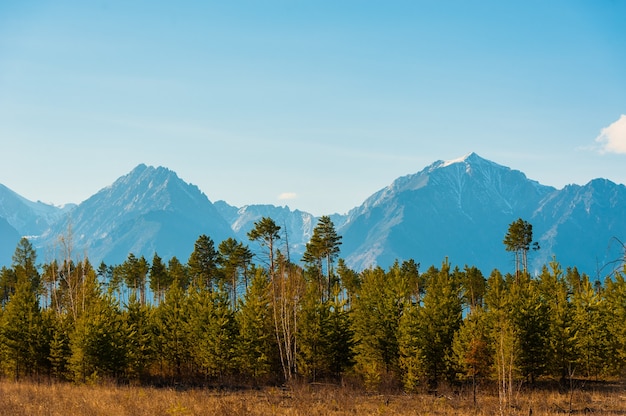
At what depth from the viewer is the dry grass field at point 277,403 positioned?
2800 centimetres

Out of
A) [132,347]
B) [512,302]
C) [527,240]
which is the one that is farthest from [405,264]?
[132,347]

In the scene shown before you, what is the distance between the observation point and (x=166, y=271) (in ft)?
349

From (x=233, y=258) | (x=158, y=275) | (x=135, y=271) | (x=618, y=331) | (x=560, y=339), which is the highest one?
(x=233, y=258)

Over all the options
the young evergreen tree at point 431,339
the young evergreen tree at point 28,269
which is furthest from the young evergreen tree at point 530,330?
the young evergreen tree at point 28,269

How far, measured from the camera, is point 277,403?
108 feet

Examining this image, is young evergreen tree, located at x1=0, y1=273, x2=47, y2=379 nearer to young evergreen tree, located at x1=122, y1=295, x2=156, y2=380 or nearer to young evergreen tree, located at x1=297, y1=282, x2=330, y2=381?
young evergreen tree, located at x1=122, y1=295, x2=156, y2=380

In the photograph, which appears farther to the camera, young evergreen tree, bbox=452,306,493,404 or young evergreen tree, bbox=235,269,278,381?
young evergreen tree, bbox=235,269,278,381

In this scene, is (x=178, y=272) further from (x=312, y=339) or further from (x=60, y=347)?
(x=312, y=339)

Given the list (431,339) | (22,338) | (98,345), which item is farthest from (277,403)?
(22,338)

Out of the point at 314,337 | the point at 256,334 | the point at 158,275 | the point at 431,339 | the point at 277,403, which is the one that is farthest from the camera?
the point at 158,275

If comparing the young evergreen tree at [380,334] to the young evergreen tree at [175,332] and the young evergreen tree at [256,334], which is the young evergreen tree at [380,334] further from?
the young evergreen tree at [175,332]

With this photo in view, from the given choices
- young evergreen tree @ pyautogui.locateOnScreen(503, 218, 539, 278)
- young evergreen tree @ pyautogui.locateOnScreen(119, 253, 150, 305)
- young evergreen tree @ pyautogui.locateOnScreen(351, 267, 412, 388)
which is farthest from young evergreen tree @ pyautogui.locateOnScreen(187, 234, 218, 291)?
young evergreen tree @ pyautogui.locateOnScreen(503, 218, 539, 278)

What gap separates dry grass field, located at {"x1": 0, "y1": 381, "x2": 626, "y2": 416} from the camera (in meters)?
28.0

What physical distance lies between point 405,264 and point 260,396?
72841mm
